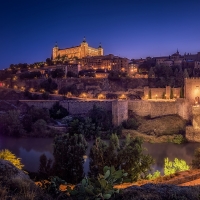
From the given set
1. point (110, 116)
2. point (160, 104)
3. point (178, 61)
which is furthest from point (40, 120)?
point (178, 61)

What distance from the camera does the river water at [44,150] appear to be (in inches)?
515

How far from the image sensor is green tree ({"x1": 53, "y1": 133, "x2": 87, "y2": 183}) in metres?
9.04

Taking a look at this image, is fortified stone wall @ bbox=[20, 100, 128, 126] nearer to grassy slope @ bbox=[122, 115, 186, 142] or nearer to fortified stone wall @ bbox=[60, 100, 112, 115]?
fortified stone wall @ bbox=[60, 100, 112, 115]

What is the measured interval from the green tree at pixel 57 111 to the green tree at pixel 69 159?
11.0 meters

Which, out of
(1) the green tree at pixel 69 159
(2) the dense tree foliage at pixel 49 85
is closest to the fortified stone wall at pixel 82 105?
(2) the dense tree foliage at pixel 49 85

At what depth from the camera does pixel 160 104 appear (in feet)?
65.6

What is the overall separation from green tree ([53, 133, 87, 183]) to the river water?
2.13m

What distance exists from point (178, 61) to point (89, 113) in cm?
2517

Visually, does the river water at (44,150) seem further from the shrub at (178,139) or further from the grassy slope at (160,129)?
the grassy slope at (160,129)

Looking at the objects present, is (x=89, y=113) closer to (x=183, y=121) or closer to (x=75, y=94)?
(x=183, y=121)

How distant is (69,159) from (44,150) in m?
6.29

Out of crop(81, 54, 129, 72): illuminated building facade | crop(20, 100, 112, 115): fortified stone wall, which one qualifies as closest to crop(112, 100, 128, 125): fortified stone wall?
crop(20, 100, 112, 115): fortified stone wall

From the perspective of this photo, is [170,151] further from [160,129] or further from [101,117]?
[101,117]

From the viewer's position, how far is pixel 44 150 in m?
15.2
